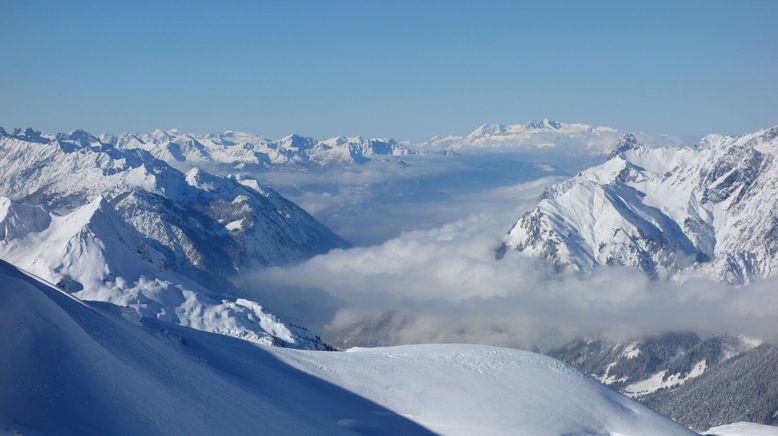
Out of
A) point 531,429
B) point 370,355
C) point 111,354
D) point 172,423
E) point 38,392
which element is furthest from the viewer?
point 370,355

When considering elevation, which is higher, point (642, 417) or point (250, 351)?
point (250, 351)

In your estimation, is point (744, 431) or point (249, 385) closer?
point (249, 385)

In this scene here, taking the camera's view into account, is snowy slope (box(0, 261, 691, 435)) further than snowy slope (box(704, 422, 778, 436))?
No

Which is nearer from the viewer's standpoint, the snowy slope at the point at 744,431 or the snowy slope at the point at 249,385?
the snowy slope at the point at 249,385

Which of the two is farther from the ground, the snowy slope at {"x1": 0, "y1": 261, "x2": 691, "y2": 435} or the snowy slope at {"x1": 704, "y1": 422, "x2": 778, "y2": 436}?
the snowy slope at {"x1": 0, "y1": 261, "x2": 691, "y2": 435}

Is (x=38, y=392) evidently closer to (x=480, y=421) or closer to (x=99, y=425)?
(x=99, y=425)

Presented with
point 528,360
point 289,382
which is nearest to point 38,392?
point 289,382

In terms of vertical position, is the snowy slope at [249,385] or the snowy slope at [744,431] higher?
the snowy slope at [249,385]

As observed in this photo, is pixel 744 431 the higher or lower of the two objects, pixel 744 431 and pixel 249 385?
the lower
